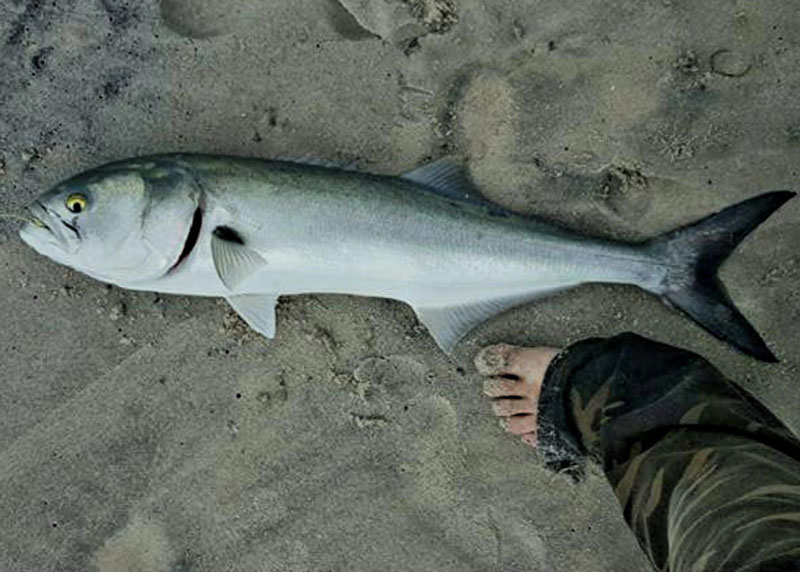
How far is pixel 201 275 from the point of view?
143 inches

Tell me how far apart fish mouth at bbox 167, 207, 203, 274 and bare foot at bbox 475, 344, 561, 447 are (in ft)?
4.50

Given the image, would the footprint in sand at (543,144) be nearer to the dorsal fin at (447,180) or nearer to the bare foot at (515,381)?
the dorsal fin at (447,180)

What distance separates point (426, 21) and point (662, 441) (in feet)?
6.79

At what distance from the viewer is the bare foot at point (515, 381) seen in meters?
4.00

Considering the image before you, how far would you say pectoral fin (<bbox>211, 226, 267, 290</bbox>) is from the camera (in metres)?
3.52

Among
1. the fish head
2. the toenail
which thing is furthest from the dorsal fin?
the fish head

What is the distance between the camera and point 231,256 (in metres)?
3.53

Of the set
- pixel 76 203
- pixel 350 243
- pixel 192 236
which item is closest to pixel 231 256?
pixel 192 236

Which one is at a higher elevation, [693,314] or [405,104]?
[405,104]

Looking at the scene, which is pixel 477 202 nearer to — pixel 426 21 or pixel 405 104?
pixel 405 104

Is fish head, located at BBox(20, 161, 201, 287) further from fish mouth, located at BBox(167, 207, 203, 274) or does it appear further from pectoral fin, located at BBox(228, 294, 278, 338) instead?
pectoral fin, located at BBox(228, 294, 278, 338)

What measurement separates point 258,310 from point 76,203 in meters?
0.86

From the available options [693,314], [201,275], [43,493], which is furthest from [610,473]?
[43,493]

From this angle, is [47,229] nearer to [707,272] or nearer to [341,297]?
[341,297]
